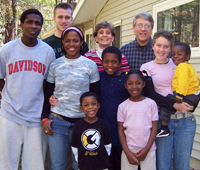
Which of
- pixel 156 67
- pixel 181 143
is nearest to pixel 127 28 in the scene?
pixel 156 67

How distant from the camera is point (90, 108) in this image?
246cm

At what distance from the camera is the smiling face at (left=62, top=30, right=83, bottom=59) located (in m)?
2.62

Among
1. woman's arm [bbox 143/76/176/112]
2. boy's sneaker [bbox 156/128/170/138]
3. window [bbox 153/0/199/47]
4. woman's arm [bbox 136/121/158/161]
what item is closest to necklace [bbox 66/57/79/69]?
woman's arm [bbox 143/76/176/112]

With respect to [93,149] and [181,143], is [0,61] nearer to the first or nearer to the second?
[93,149]

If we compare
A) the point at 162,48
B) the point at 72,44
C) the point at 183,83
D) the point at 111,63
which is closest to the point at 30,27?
the point at 72,44

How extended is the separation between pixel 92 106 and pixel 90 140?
1.20 feet

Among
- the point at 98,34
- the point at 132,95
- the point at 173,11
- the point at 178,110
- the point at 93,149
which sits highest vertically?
the point at 173,11

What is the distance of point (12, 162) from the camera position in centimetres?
263

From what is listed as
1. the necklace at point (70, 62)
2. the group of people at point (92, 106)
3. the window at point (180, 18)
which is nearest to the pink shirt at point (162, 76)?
the group of people at point (92, 106)

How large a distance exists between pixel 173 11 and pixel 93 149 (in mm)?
4009

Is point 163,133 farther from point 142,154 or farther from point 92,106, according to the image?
point 92,106

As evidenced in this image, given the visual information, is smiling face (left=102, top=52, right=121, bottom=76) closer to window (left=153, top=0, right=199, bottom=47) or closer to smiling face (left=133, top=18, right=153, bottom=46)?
smiling face (left=133, top=18, right=153, bottom=46)

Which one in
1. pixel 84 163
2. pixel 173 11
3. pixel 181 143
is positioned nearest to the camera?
pixel 84 163

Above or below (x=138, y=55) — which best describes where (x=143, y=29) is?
above
